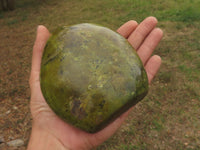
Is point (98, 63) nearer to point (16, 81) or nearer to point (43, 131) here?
point (43, 131)

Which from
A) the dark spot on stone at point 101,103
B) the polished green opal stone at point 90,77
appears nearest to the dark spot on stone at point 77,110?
the polished green opal stone at point 90,77

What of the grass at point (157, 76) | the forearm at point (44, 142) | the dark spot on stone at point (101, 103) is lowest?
the grass at point (157, 76)

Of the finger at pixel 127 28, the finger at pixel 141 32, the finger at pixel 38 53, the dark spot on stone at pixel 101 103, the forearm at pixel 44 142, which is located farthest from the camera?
the finger at pixel 127 28

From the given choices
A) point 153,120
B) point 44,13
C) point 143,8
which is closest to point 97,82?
point 153,120

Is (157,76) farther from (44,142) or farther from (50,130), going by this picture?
(44,142)

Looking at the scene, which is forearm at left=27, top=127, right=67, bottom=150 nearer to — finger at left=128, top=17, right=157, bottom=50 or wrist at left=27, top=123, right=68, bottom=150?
wrist at left=27, top=123, right=68, bottom=150

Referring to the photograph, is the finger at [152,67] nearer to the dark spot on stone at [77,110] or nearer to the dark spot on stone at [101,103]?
the dark spot on stone at [101,103]
